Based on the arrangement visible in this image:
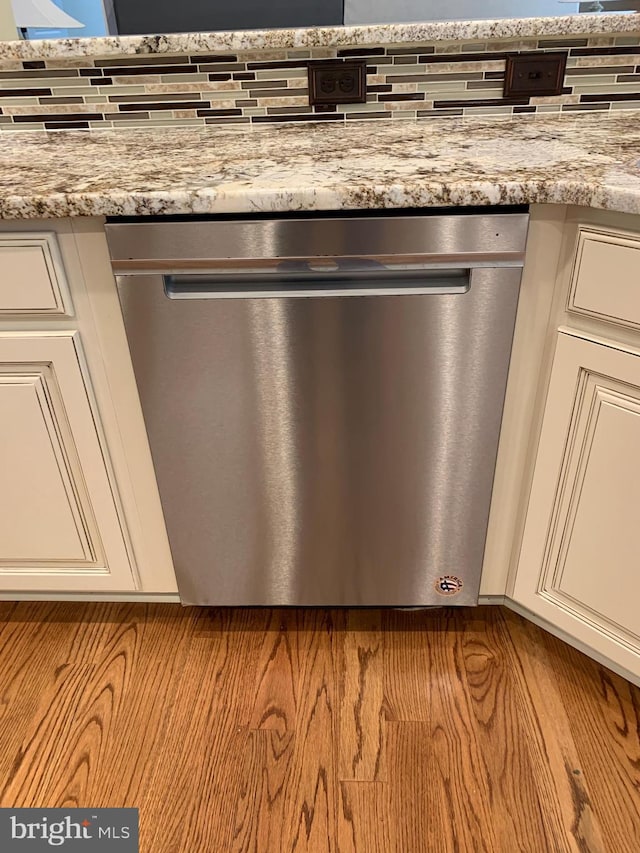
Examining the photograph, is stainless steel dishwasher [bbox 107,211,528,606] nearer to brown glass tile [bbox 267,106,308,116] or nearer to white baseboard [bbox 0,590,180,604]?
white baseboard [bbox 0,590,180,604]

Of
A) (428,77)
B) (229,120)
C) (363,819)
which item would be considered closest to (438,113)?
(428,77)

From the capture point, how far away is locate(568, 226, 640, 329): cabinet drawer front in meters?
0.84

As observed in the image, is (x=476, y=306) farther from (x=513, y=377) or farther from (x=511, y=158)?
(x=511, y=158)

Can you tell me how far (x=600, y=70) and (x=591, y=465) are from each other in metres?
0.86

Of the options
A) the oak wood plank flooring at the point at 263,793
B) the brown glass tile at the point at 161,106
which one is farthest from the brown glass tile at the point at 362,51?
the oak wood plank flooring at the point at 263,793

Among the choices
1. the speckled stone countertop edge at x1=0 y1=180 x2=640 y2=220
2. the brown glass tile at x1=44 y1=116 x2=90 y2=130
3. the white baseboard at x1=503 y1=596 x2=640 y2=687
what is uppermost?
the brown glass tile at x1=44 y1=116 x2=90 y2=130

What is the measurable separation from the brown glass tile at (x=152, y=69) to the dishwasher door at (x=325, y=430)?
638mm

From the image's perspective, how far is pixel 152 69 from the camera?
1315 millimetres

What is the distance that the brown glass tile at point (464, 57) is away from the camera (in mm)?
1286

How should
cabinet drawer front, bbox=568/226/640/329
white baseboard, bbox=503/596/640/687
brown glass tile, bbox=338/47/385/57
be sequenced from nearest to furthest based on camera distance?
cabinet drawer front, bbox=568/226/640/329 → white baseboard, bbox=503/596/640/687 → brown glass tile, bbox=338/47/385/57

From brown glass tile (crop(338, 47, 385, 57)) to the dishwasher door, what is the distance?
656 millimetres

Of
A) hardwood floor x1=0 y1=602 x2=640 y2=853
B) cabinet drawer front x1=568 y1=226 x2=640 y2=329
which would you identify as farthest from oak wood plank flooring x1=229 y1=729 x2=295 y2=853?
cabinet drawer front x1=568 y1=226 x2=640 y2=329

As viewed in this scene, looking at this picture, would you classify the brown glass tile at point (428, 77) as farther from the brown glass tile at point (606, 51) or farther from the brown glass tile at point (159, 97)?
the brown glass tile at point (159, 97)

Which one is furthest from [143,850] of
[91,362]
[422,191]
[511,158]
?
[511,158]
